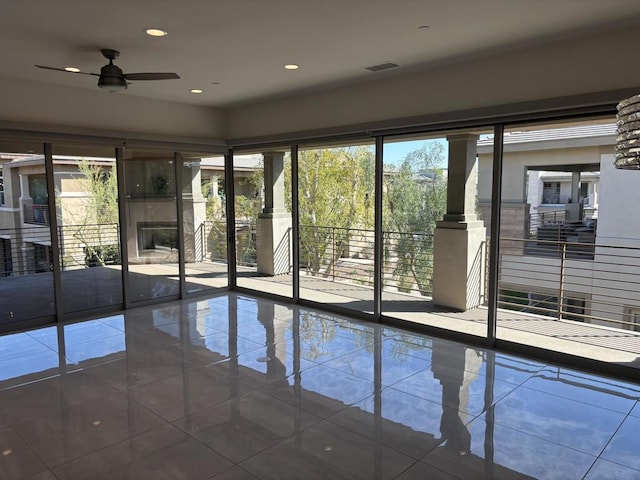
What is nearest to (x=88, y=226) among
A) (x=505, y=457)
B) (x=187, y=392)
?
(x=187, y=392)

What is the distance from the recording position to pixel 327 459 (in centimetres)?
264

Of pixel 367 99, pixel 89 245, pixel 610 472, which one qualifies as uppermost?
pixel 367 99

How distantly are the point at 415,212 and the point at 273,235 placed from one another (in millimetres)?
2747

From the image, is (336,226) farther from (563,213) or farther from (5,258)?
(5,258)

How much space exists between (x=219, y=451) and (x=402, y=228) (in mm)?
3478

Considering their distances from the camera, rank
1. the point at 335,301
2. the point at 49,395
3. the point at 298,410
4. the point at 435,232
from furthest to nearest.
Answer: the point at 335,301
the point at 435,232
the point at 49,395
the point at 298,410

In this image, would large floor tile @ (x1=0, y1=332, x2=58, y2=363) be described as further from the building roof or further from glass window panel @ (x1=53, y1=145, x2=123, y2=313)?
the building roof

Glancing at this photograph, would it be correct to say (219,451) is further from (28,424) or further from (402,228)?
(402,228)

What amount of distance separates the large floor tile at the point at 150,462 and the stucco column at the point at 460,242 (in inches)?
141

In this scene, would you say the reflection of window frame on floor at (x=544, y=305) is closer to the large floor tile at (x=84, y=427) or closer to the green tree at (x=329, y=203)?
the green tree at (x=329, y=203)

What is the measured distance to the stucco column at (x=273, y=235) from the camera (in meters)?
7.31

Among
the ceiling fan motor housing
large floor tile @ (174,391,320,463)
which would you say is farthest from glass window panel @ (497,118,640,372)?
the ceiling fan motor housing

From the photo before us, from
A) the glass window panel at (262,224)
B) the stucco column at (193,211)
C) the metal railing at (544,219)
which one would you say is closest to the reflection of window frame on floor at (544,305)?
the metal railing at (544,219)

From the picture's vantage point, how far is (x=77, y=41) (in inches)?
145
